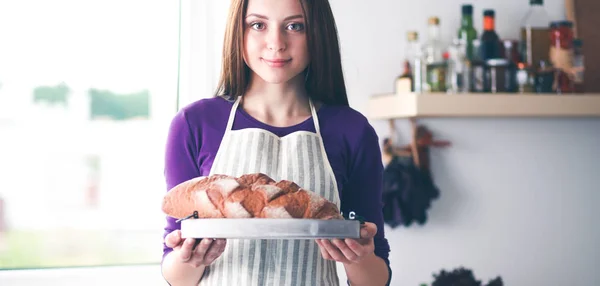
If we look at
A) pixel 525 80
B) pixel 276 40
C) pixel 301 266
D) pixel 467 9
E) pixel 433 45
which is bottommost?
pixel 301 266

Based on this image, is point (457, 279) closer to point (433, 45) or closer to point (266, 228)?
point (433, 45)

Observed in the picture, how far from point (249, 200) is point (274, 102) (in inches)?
12.1

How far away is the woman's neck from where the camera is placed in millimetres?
1197

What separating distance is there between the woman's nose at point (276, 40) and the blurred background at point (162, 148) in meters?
1.17

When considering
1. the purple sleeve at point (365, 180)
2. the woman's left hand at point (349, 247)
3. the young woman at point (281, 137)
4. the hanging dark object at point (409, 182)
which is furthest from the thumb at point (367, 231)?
the hanging dark object at point (409, 182)

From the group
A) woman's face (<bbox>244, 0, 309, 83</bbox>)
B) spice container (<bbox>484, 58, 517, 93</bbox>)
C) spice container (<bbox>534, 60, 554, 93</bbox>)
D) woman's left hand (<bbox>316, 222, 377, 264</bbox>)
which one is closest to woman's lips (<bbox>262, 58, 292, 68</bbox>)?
woman's face (<bbox>244, 0, 309, 83</bbox>)

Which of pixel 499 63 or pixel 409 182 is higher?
pixel 499 63

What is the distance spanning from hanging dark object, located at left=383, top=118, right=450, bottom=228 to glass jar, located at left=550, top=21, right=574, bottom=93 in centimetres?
38

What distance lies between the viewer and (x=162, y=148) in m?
2.28

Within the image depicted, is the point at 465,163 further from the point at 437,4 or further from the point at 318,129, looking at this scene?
the point at 318,129

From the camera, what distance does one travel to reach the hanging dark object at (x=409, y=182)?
2.26 metres

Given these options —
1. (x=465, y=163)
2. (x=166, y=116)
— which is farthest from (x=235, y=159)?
(x=465, y=163)

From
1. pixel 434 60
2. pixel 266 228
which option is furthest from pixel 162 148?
pixel 266 228

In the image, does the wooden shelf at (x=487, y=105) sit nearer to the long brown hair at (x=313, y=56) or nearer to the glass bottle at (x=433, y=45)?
the glass bottle at (x=433, y=45)
